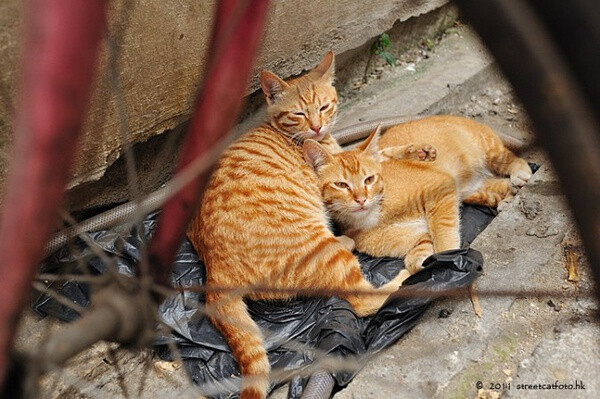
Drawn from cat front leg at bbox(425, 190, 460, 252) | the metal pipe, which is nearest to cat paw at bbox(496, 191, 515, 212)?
cat front leg at bbox(425, 190, 460, 252)

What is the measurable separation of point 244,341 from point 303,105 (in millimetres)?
1225

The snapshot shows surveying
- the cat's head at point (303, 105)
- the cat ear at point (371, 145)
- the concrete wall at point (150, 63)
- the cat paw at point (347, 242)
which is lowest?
the cat paw at point (347, 242)

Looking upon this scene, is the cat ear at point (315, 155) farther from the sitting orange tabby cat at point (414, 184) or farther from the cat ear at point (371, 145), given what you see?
the cat ear at point (371, 145)

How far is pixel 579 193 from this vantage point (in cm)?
66

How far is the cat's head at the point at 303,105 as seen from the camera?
120 inches

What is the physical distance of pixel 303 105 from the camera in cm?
309

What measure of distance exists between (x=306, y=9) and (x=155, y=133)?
115 cm

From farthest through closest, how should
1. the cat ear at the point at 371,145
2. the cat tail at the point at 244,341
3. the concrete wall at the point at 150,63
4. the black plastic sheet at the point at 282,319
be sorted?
1. the cat ear at the point at 371,145
2. the black plastic sheet at the point at 282,319
3. the concrete wall at the point at 150,63
4. the cat tail at the point at 244,341

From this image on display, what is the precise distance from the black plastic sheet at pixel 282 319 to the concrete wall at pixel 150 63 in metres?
0.40

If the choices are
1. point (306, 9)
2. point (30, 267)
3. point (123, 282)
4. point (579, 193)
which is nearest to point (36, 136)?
point (30, 267)

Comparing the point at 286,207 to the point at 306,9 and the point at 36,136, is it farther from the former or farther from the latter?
the point at 36,136

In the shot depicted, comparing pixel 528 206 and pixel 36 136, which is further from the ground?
pixel 36 136

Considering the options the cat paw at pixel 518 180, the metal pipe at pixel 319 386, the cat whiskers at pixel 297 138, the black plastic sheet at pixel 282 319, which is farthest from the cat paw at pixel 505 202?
the metal pipe at pixel 319 386

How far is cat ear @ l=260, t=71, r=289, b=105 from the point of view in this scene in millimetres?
2967
